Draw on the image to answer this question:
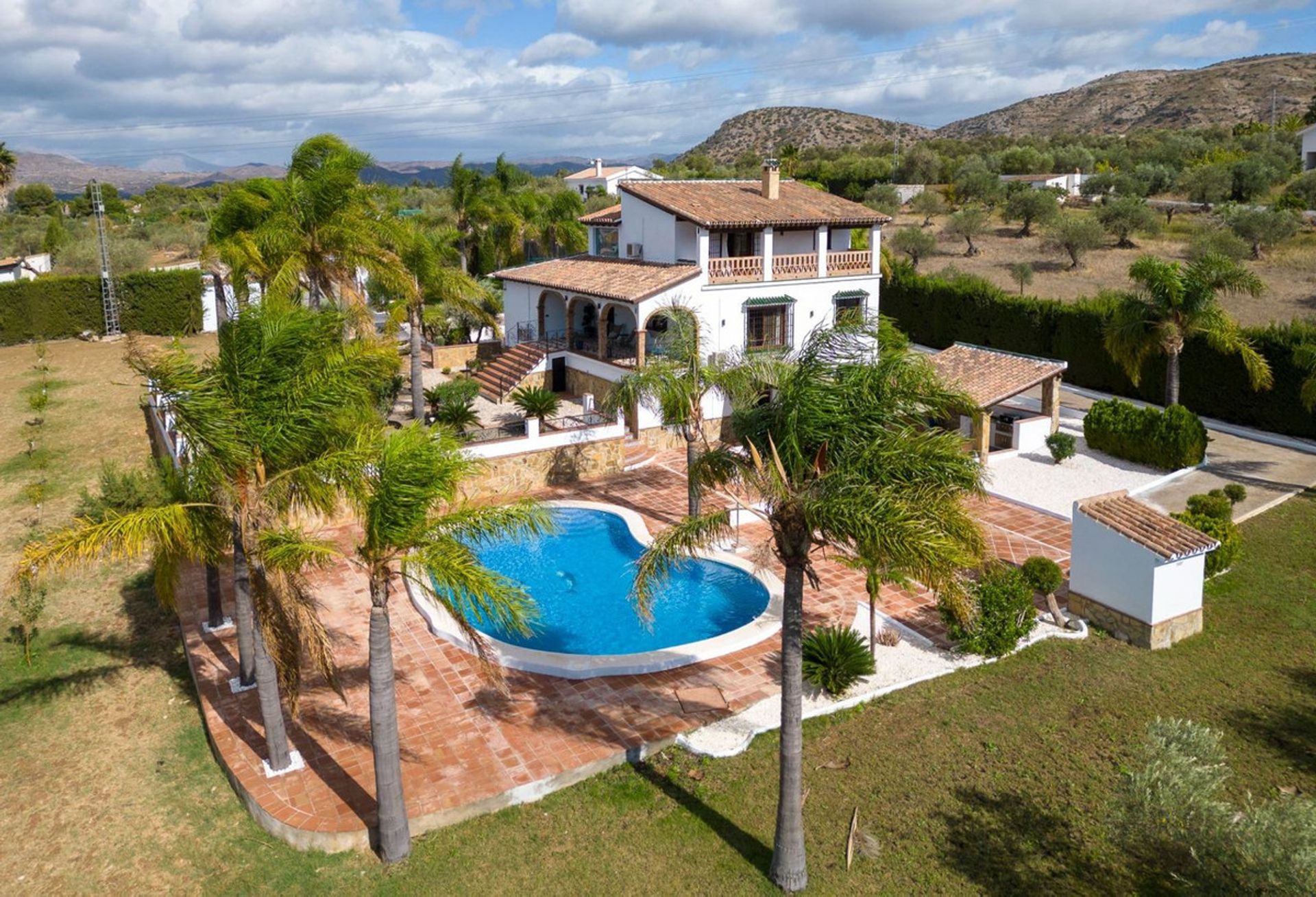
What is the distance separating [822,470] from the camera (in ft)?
30.8

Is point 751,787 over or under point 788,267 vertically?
under

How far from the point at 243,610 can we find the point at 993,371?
789 inches

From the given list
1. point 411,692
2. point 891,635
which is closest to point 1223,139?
point 891,635

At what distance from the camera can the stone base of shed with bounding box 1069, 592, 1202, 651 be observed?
14.8 m

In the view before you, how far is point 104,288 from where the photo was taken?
4303 cm

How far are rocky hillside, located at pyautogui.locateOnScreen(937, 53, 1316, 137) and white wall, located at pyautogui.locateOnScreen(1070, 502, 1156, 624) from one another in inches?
4300

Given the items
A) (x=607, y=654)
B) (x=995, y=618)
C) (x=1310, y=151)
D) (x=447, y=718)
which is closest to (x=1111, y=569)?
(x=995, y=618)

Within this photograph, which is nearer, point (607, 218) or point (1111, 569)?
point (1111, 569)

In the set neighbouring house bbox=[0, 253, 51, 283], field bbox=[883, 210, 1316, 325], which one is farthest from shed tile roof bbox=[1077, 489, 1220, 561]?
neighbouring house bbox=[0, 253, 51, 283]

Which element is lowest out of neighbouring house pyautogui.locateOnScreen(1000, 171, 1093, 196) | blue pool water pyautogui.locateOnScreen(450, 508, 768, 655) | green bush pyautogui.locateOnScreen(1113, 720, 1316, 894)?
blue pool water pyautogui.locateOnScreen(450, 508, 768, 655)

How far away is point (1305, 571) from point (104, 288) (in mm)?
45944

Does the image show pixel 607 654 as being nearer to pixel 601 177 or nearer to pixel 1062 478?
pixel 1062 478

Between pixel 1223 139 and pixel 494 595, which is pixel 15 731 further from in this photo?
pixel 1223 139

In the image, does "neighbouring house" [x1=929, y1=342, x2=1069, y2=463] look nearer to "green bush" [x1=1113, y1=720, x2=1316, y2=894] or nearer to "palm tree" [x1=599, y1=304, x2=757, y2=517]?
"palm tree" [x1=599, y1=304, x2=757, y2=517]
